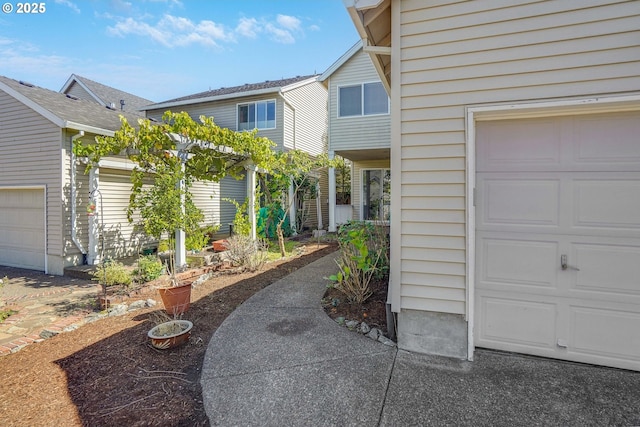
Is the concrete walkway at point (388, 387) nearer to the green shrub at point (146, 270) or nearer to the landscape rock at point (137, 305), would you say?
the landscape rock at point (137, 305)

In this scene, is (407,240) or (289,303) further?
(289,303)

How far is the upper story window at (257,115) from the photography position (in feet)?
42.3

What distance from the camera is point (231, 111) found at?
13367 mm

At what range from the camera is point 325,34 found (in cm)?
1068

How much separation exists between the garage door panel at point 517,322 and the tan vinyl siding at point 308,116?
10.9m

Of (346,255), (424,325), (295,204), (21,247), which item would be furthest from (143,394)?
(295,204)

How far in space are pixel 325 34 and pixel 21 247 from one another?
1080 cm

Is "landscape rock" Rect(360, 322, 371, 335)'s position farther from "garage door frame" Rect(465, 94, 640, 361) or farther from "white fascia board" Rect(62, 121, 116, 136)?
"white fascia board" Rect(62, 121, 116, 136)

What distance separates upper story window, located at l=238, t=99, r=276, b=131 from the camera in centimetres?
1290

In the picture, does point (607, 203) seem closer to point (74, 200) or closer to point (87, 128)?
point (87, 128)

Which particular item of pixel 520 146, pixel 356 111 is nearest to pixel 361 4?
pixel 520 146

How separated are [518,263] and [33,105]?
399 inches

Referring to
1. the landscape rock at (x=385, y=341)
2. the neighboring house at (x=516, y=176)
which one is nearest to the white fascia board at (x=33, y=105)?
the neighboring house at (x=516, y=176)

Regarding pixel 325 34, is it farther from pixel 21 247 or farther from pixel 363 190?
pixel 21 247
